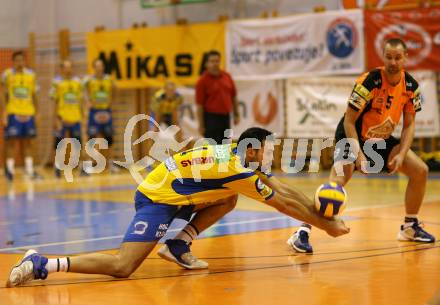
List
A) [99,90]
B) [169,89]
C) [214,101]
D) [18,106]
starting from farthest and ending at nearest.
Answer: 1. [99,90]
2. [169,89]
3. [18,106]
4. [214,101]

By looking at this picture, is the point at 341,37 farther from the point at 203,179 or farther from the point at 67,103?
the point at 203,179

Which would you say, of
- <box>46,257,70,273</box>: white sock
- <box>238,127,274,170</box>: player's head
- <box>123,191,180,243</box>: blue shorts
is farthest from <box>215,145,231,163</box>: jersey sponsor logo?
<box>46,257,70,273</box>: white sock

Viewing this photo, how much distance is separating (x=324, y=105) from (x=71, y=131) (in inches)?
209

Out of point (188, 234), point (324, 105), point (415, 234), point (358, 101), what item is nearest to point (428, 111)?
point (324, 105)

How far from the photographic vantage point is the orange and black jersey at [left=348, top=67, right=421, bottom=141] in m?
8.18

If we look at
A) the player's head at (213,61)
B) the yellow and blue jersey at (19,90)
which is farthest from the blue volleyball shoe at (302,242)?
the yellow and blue jersey at (19,90)

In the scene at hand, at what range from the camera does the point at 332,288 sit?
6.25 meters

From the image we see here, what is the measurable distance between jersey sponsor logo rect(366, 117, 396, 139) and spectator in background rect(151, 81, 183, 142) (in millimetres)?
10505

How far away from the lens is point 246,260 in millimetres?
7668

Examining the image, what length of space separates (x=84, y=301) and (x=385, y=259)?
8.99 feet

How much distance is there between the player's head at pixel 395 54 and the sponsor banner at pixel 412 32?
931 cm

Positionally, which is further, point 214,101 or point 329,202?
point 214,101

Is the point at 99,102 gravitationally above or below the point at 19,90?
below

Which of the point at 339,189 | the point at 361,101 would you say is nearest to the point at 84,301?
the point at 339,189
